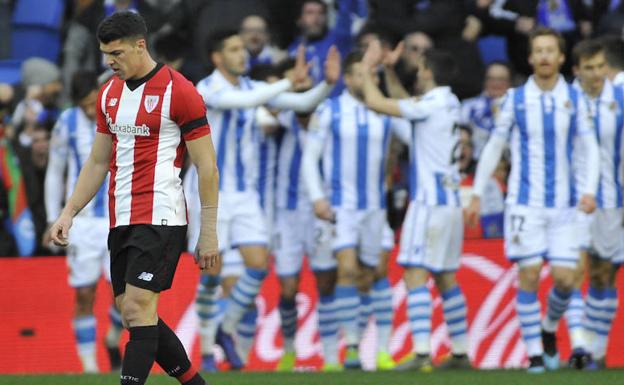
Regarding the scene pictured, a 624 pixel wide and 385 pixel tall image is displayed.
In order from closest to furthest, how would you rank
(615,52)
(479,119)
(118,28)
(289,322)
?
1. (118,28)
2. (615,52)
3. (289,322)
4. (479,119)

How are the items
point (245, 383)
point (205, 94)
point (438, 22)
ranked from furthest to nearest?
1. point (438, 22)
2. point (205, 94)
3. point (245, 383)

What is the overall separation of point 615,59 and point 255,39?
3818mm

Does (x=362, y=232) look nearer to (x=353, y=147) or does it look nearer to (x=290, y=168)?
(x=353, y=147)

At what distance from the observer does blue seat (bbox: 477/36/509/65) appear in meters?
14.8

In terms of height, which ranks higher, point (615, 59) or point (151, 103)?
point (615, 59)

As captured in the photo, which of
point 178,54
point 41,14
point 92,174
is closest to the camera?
point 92,174

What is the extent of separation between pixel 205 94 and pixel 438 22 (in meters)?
3.67

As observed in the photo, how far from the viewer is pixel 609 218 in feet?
36.9

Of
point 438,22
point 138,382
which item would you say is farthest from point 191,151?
point 438,22

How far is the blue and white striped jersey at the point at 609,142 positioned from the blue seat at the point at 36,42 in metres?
6.08

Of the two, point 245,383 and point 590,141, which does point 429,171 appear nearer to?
point 590,141

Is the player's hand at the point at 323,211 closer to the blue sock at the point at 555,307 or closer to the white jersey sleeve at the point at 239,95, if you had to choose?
the white jersey sleeve at the point at 239,95

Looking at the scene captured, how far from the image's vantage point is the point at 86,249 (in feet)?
38.4

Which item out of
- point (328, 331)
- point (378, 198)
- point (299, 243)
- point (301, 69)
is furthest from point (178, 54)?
point (328, 331)
